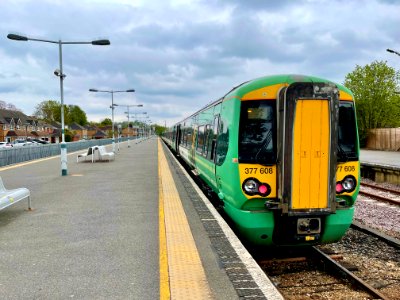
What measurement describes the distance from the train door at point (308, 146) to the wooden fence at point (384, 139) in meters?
36.3

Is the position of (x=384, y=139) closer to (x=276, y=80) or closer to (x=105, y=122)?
(x=276, y=80)

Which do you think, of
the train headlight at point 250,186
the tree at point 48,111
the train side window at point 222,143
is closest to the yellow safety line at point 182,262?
the train headlight at point 250,186

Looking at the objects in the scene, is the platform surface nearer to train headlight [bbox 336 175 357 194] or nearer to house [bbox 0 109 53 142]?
train headlight [bbox 336 175 357 194]

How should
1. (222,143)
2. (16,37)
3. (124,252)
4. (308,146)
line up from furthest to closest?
(16,37) < (222,143) < (308,146) < (124,252)

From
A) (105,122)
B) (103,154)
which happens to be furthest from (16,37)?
(105,122)

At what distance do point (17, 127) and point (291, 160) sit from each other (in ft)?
295

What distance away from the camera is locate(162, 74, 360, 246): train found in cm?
516

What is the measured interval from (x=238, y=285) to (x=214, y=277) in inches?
12.5

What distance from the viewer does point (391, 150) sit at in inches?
1494

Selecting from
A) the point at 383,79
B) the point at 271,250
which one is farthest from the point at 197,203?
the point at 383,79

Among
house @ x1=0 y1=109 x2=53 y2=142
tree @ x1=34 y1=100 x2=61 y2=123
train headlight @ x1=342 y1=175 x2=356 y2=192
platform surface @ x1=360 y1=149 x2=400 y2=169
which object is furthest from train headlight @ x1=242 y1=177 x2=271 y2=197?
tree @ x1=34 y1=100 x2=61 y2=123

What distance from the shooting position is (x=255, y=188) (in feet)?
17.9

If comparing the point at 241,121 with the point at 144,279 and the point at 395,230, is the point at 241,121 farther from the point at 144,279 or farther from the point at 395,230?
the point at 395,230

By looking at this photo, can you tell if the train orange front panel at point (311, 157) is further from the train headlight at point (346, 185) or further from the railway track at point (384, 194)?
the railway track at point (384, 194)
